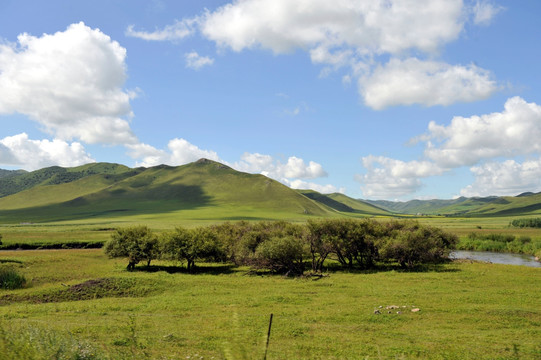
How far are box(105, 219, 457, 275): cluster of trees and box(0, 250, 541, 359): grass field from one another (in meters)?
5.96

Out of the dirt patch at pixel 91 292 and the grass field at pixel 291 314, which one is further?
the dirt patch at pixel 91 292

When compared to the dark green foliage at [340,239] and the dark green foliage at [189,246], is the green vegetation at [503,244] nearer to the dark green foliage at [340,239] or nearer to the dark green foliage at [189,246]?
the dark green foliage at [340,239]

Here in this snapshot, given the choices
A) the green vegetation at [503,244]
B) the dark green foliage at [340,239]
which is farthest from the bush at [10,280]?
the green vegetation at [503,244]

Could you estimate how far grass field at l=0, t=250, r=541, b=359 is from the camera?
22.0 meters

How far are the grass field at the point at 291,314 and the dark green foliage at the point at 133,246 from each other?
8.20 metres

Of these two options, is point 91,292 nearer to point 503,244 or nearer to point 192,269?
point 192,269

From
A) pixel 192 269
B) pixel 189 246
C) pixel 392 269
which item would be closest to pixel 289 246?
pixel 189 246

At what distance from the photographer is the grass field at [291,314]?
22016mm

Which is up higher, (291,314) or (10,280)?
(10,280)

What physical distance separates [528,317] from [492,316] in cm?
296

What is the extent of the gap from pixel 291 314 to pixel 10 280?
140 ft

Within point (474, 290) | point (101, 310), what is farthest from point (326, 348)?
point (474, 290)

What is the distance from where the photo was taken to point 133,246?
68375mm

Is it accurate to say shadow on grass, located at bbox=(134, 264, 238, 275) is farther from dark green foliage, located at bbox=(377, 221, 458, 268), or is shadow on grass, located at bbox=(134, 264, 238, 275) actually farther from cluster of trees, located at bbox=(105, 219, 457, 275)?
dark green foliage, located at bbox=(377, 221, 458, 268)
